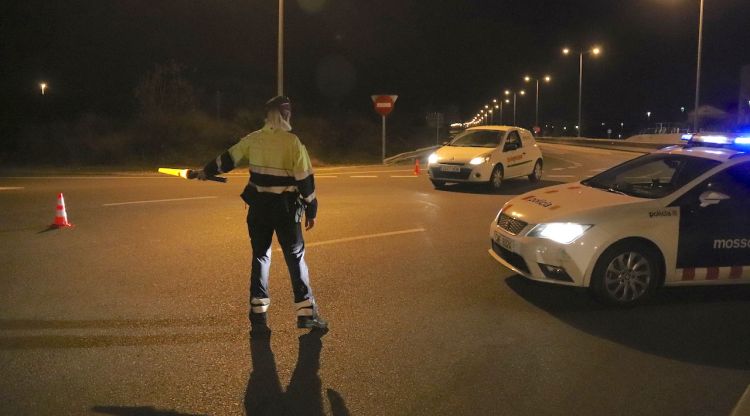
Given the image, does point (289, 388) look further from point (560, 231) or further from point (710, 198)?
point (710, 198)

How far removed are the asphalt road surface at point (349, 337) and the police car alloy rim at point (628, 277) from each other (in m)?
0.18

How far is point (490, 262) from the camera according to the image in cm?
810

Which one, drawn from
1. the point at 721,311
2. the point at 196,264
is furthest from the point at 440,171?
the point at 721,311

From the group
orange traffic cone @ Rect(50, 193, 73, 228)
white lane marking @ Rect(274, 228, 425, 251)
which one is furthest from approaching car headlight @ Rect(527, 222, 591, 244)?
orange traffic cone @ Rect(50, 193, 73, 228)

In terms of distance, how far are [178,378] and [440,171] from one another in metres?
11.9

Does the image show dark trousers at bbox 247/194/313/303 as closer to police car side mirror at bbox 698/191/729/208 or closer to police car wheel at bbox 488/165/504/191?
police car side mirror at bbox 698/191/729/208

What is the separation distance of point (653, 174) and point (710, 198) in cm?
245

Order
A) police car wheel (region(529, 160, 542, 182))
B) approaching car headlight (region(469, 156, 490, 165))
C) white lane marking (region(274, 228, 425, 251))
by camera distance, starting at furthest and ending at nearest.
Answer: police car wheel (region(529, 160, 542, 182)) < approaching car headlight (region(469, 156, 490, 165)) < white lane marking (region(274, 228, 425, 251))

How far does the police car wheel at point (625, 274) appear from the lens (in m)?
6.12

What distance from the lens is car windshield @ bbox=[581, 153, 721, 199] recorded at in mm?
6547

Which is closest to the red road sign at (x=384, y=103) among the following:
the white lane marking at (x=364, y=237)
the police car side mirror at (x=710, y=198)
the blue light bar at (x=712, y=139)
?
the white lane marking at (x=364, y=237)

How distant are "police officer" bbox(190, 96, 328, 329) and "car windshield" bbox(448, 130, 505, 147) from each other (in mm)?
11551

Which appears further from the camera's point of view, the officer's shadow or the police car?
the police car

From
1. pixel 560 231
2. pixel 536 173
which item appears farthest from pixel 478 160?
pixel 560 231
